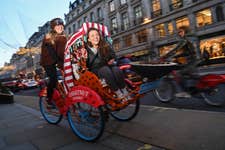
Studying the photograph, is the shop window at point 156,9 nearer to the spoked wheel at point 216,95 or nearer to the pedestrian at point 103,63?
the spoked wheel at point 216,95

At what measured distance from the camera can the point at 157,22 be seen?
2333cm

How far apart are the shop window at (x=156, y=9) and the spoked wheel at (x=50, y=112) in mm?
22002

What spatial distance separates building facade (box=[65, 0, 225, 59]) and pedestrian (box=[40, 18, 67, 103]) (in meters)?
12.7

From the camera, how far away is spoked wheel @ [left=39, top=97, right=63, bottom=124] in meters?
3.89

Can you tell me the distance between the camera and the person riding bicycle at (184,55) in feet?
13.4

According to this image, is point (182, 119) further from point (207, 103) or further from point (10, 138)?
point (10, 138)

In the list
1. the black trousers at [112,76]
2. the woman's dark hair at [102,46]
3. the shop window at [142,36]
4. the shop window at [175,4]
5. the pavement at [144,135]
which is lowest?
the pavement at [144,135]

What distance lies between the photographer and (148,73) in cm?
311

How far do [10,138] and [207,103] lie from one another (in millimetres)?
4143

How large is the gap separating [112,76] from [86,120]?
0.83m

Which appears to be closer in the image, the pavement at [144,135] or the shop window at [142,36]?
the pavement at [144,135]

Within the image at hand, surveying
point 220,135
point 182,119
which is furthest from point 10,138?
point 220,135

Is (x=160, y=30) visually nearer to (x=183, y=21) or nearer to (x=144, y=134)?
(x=183, y=21)

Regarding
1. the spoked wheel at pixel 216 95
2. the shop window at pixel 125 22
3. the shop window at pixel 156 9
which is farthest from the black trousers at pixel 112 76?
the shop window at pixel 125 22
